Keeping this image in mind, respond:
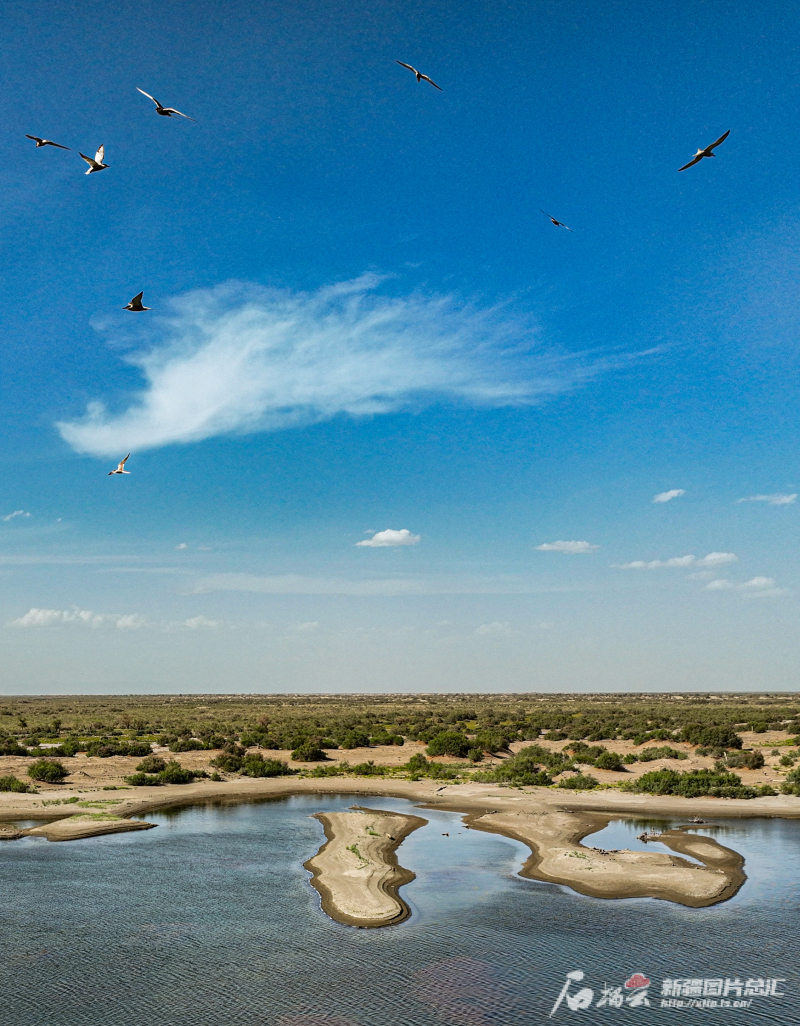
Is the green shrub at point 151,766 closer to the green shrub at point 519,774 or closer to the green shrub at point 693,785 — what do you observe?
the green shrub at point 519,774

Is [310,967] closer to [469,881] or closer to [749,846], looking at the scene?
[469,881]

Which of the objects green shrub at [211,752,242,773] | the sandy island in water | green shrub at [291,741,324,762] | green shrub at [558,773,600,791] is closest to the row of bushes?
the sandy island in water

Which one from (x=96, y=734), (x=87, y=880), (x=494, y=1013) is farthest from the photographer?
(x=96, y=734)

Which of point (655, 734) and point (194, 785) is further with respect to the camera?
point (655, 734)

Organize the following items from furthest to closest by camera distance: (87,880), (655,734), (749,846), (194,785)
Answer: (655,734) → (194,785) → (749,846) → (87,880)

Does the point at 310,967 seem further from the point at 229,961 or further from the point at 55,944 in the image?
the point at 55,944

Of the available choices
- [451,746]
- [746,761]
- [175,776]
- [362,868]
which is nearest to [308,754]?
[451,746]

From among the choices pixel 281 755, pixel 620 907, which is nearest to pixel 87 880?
pixel 620 907

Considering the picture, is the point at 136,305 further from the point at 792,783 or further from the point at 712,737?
the point at 712,737
